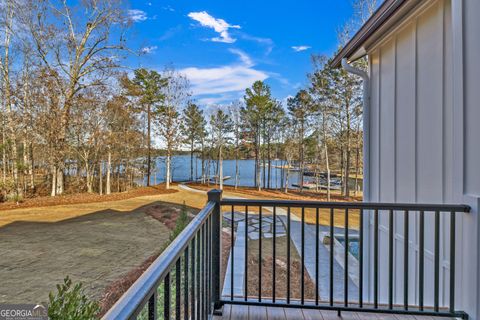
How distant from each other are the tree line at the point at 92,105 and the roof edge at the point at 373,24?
842 cm

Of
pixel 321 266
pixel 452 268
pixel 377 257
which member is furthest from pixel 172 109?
pixel 452 268

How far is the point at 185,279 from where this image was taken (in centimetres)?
124

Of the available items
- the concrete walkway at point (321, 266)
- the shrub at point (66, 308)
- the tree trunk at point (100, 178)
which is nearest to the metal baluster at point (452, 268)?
the concrete walkway at point (321, 266)

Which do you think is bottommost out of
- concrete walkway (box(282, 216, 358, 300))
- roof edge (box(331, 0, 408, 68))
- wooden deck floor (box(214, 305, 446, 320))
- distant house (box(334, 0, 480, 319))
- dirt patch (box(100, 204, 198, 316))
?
concrete walkway (box(282, 216, 358, 300))

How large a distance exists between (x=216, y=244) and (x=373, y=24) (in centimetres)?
270

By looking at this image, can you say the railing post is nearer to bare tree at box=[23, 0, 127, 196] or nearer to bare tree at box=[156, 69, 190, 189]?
bare tree at box=[23, 0, 127, 196]

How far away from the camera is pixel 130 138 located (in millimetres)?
13922

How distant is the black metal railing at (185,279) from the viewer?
2.18ft

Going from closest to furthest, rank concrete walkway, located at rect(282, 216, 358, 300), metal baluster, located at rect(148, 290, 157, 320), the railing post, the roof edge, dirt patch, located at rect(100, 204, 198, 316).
A: 1. metal baluster, located at rect(148, 290, 157, 320)
2. the railing post
3. the roof edge
4. dirt patch, located at rect(100, 204, 198, 316)
5. concrete walkway, located at rect(282, 216, 358, 300)

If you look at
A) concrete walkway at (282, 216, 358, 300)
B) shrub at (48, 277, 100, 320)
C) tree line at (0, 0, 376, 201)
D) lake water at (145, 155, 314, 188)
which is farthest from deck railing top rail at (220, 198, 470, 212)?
lake water at (145, 155, 314, 188)

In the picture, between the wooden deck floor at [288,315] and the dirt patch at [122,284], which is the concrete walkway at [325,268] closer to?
the wooden deck floor at [288,315]

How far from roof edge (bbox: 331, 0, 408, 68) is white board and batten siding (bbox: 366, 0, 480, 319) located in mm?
244

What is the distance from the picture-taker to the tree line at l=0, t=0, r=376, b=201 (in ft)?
33.5

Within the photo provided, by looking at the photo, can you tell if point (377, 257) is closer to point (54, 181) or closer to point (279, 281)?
point (279, 281)
